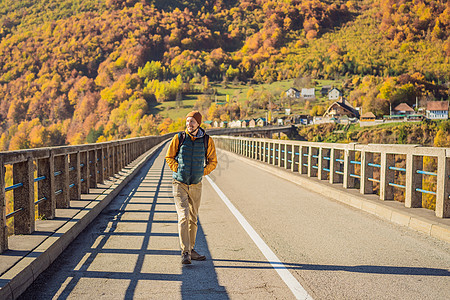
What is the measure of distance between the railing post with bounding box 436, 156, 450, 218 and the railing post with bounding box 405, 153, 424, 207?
3.01ft

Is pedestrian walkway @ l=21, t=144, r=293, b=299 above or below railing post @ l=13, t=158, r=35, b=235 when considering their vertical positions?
below

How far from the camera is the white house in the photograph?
164 m

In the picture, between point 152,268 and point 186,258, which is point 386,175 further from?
point 152,268

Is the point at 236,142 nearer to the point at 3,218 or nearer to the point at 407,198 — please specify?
the point at 407,198

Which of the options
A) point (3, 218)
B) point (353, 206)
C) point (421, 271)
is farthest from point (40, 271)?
point (353, 206)

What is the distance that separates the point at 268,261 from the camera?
574 centimetres

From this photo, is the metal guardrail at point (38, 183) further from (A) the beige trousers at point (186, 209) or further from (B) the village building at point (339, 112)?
(B) the village building at point (339, 112)

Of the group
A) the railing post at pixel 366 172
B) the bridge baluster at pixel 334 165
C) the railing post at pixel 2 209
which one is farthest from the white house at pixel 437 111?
the railing post at pixel 2 209

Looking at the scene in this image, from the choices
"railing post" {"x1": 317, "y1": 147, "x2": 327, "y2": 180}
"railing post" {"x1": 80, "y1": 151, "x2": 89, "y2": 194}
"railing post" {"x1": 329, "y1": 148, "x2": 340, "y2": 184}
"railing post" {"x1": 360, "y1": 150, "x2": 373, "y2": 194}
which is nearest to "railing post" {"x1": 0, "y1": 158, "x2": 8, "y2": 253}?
"railing post" {"x1": 80, "y1": 151, "x2": 89, "y2": 194}

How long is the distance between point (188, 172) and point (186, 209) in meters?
0.47

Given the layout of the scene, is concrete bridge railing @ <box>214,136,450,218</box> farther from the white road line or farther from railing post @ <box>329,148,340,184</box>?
the white road line

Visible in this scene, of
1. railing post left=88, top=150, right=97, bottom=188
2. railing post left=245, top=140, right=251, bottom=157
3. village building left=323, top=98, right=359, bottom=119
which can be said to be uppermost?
village building left=323, top=98, right=359, bottom=119

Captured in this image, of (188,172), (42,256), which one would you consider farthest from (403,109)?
(42,256)

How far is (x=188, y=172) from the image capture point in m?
5.71
